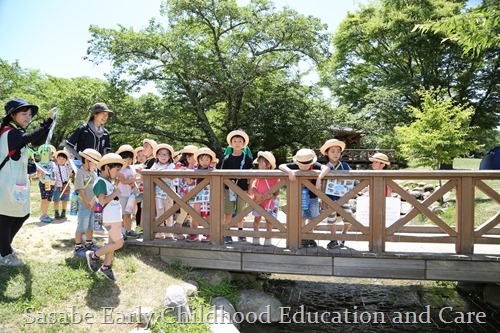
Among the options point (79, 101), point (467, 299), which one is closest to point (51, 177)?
point (467, 299)

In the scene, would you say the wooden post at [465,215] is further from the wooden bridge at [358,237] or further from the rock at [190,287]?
the rock at [190,287]

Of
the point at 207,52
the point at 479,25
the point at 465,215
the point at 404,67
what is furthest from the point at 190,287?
the point at 404,67

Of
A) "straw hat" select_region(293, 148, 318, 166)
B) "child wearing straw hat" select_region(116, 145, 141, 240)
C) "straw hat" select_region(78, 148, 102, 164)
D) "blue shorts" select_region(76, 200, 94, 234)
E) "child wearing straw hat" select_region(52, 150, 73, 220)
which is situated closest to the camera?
"straw hat" select_region(78, 148, 102, 164)

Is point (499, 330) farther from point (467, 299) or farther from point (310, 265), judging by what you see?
point (310, 265)

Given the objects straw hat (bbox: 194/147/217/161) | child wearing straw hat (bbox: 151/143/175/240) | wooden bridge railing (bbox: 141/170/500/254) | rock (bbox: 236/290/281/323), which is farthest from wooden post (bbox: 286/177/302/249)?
child wearing straw hat (bbox: 151/143/175/240)

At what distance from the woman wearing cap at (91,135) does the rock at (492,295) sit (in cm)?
603

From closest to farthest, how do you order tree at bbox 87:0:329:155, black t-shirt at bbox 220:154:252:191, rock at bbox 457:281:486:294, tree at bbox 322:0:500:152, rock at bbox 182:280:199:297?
rock at bbox 182:280:199:297 → black t-shirt at bbox 220:154:252:191 → rock at bbox 457:281:486:294 → tree at bbox 87:0:329:155 → tree at bbox 322:0:500:152

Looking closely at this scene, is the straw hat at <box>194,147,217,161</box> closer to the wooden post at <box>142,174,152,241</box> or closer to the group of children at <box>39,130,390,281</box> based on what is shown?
the group of children at <box>39,130,390,281</box>

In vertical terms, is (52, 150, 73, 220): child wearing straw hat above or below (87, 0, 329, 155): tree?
below

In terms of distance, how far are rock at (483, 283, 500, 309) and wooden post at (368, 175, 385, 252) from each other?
227 cm

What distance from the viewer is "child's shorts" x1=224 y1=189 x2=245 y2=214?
17.7ft

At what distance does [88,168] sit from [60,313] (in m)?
1.84

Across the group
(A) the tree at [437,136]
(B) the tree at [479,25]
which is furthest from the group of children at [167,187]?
(A) the tree at [437,136]

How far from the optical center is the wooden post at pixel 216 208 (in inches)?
207
